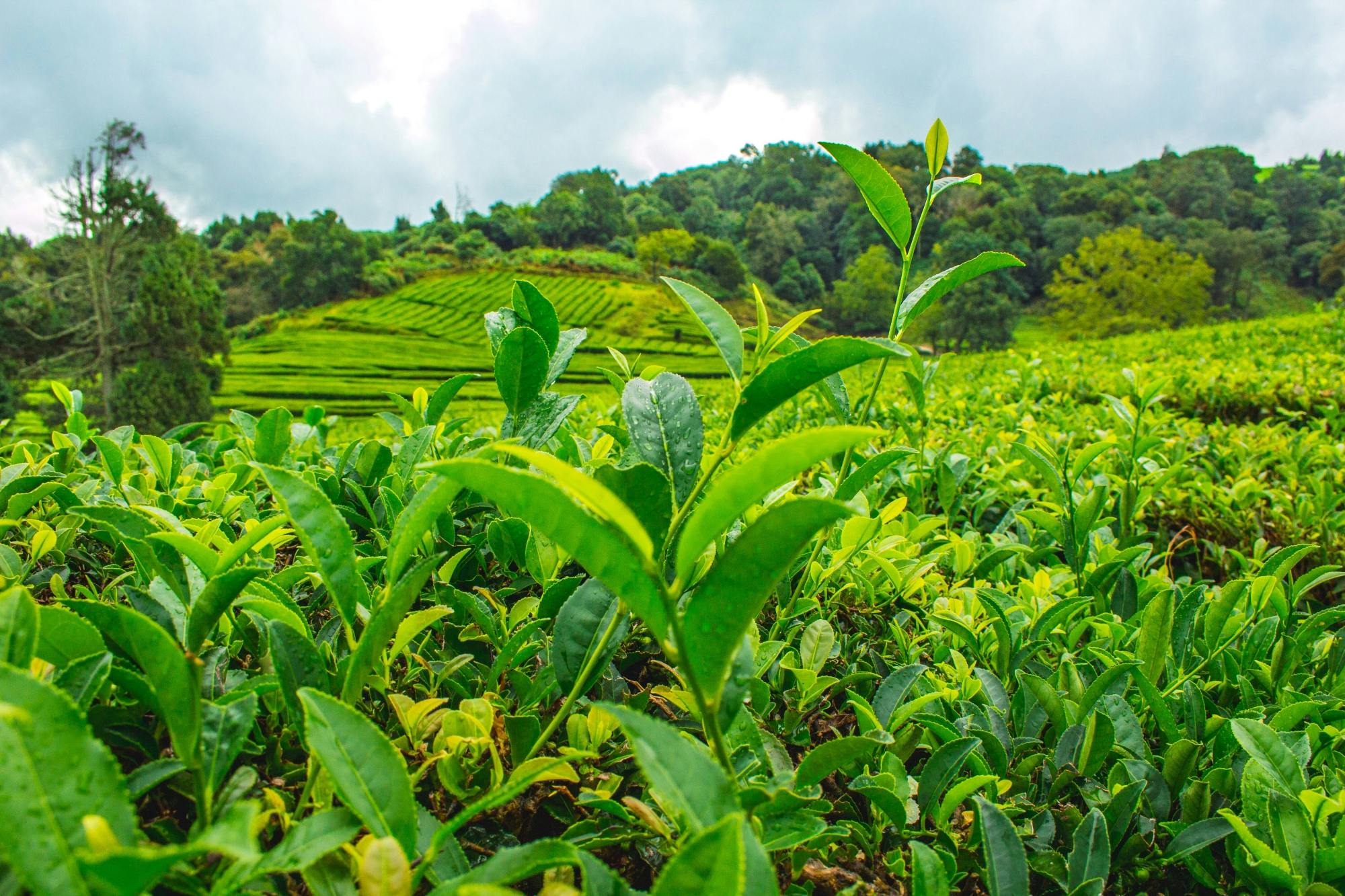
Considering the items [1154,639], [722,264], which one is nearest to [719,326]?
[1154,639]

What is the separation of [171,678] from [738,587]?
406mm

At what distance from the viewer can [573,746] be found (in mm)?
677

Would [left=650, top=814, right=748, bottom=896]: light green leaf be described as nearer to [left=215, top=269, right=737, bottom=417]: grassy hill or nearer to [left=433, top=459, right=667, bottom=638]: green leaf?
[left=433, top=459, right=667, bottom=638]: green leaf

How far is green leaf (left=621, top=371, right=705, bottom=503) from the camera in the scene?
26.1 inches

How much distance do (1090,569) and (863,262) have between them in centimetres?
5637

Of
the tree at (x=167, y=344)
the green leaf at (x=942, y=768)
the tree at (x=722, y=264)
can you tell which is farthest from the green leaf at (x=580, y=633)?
the tree at (x=722, y=264)

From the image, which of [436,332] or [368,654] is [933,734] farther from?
[436,332]

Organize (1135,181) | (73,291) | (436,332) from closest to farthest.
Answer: (73,291)
(436,332)
(1135,181)

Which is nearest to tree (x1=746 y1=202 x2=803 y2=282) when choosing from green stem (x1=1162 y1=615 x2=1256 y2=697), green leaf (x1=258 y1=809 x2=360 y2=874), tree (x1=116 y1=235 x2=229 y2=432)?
tree (x1=116 y1=235 x2=229 y2=432)

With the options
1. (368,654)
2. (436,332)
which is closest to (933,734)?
(368,654)

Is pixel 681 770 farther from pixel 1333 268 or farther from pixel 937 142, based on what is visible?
pixel 1333 268

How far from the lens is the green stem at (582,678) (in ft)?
1.98

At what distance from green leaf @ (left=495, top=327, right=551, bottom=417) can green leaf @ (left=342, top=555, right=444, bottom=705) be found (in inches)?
11.6

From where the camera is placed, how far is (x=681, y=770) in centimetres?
45
